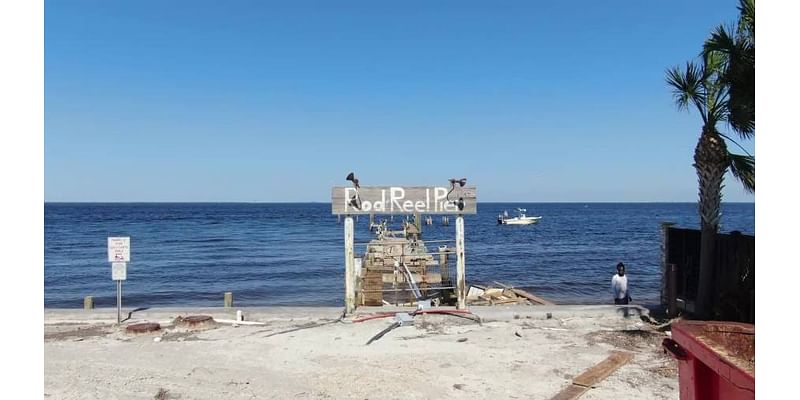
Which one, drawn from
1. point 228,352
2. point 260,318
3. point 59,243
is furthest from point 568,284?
point 59,243

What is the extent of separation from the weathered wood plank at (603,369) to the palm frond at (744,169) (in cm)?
478

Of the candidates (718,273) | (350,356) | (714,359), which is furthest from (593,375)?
(718,273)

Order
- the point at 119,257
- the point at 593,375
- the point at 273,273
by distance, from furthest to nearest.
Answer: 1. the point at 273,273
2. the point at 119,257
3. the point at 593,375

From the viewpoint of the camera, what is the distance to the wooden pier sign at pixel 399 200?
12070 mm

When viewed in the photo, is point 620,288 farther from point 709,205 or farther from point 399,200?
point 399,200

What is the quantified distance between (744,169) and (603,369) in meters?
5.85

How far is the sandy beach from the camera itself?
7.25m

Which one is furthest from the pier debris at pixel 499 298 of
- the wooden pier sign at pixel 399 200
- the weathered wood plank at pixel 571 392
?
the weathered wood plank at pixel 571 392

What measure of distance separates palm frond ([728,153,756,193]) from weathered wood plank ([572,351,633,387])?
478cm

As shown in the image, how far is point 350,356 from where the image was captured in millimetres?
8914

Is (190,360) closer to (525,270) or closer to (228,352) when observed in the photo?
(228,352)

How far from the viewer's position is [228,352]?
9.20 metres

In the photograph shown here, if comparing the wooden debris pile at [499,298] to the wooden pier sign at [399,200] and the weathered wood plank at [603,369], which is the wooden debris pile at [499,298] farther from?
the weathered wood plank at [603,369]

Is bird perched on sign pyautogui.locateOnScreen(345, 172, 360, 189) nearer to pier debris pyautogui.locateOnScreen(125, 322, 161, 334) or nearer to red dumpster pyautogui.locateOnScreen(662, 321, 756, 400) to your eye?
pier debris pyautogui.locateOnScreen(125, 322, 161, 334)
